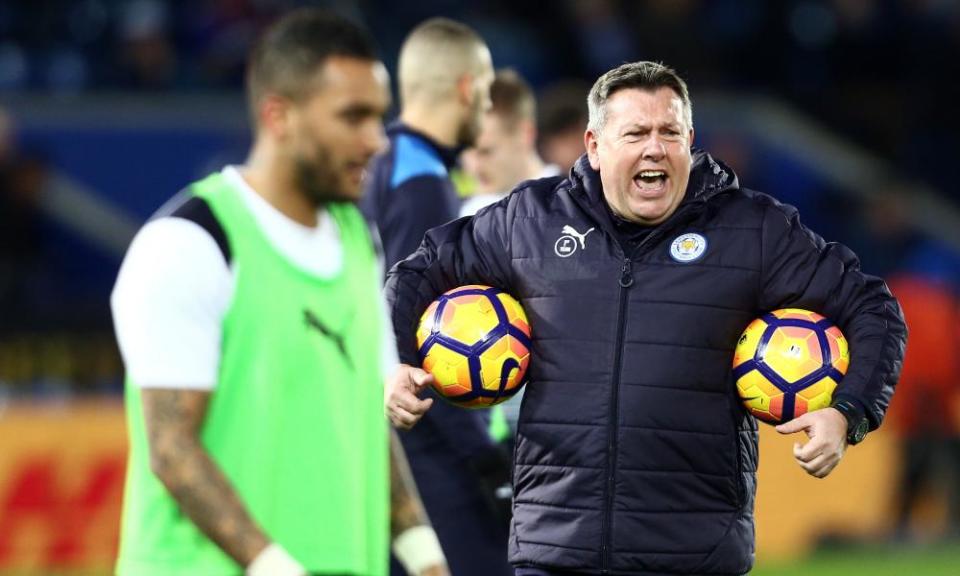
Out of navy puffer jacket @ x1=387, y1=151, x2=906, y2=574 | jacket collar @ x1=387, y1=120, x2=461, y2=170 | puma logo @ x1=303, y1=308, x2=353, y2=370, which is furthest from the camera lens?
jacket collar @ x1=387, y1=120, x2=461, y2=170

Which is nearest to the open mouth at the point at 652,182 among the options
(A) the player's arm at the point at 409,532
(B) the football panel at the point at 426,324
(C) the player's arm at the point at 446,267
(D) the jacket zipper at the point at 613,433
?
(D) the jacket zipper at the point at 613,433

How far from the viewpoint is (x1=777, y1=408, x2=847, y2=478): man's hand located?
181 inches

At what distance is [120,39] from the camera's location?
15.1m

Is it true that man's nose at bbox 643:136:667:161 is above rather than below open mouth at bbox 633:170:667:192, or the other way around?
above

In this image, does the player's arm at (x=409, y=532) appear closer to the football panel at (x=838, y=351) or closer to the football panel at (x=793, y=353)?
the football panel at (x=793, y=353)

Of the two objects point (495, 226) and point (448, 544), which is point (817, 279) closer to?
point (495, 226)

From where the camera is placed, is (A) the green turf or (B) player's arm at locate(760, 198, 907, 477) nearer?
(B) player's arm at locate(760, 198, 907, 477)

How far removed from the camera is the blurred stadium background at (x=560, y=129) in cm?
1176

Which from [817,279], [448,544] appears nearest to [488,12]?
[448,544]

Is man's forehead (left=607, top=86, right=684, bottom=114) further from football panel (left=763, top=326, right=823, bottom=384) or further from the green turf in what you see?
the green turf

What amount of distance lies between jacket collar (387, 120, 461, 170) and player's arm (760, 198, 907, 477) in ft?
5.85

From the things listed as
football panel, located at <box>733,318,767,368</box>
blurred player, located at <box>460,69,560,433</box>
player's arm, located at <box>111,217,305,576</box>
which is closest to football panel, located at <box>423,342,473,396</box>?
football panel, located at <box>733,318,767,368</box>

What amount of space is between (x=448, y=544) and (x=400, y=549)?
1.56 metres

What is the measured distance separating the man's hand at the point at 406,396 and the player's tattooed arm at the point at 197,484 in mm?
894
